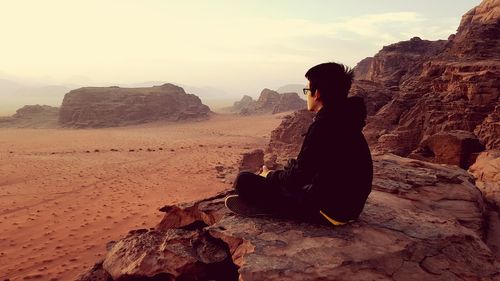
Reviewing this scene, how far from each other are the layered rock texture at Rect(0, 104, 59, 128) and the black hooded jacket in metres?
40.4

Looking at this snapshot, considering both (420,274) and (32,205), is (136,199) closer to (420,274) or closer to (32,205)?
(32,205)

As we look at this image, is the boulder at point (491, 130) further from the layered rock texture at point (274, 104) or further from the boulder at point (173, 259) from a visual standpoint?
the layered rock texture at point (274, 104)

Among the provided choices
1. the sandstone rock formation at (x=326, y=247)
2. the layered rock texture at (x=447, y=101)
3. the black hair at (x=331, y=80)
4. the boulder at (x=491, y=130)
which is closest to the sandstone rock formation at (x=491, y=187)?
the sandstone rock formation at (x=326, y=247)

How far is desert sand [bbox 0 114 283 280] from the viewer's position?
7304 mm

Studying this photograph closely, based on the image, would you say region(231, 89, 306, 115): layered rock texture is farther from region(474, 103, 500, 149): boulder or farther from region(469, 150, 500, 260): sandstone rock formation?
region(469, 150, 500, 260): sandstone rock formation

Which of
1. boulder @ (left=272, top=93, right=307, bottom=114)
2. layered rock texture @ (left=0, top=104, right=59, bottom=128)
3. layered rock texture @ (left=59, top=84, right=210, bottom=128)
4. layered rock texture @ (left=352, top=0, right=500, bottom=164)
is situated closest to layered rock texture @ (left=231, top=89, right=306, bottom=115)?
boulder @ (left=272, top=93, right=307, bottom=114)

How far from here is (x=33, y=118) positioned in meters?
41.3

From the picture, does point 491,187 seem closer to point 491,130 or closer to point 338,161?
point 491,130

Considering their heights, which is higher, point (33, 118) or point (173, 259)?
point (33, 118)

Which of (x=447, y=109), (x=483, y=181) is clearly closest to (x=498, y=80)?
(x=447, y=109)

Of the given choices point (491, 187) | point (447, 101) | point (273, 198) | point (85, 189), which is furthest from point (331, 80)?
point (85, 189)

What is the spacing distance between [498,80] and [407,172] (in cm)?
736

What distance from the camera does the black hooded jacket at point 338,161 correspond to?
10.6ft

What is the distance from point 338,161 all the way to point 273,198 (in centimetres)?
81
